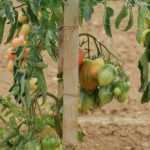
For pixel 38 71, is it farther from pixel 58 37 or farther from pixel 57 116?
pixel 57 116

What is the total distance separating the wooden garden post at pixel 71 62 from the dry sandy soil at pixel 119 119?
1.46 metres

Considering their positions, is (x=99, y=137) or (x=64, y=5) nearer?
(x=64, y=5)

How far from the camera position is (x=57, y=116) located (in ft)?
7.77

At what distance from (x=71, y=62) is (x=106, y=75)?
247 millimetres

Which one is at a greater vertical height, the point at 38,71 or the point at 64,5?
the point at 64,5

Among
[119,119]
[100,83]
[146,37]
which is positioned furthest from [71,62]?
[119,119]

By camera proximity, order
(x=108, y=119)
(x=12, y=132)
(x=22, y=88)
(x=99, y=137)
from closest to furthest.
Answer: (x=22, y=88)
(x=12, y=132)
(x=99, y=137)
(x=108, y=119)

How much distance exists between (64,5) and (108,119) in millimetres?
2179

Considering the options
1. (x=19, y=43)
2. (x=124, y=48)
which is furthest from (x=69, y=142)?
(x=124, y=48)

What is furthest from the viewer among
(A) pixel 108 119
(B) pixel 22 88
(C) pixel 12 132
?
(A) pixel 108 119

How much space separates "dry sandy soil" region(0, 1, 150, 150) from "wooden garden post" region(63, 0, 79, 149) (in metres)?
1.46

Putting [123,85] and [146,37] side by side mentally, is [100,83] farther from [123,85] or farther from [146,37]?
[146,37]

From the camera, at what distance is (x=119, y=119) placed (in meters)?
4.13

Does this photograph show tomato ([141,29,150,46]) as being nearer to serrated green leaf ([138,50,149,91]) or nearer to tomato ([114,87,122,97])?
serrated green leaf ([138,50,149,91])
